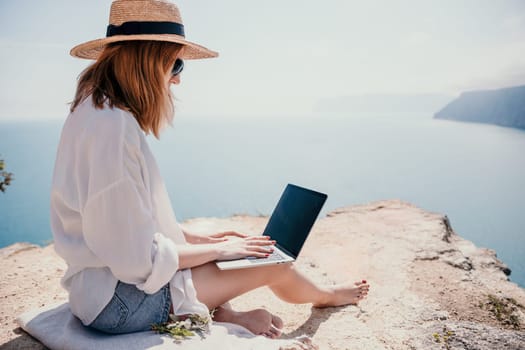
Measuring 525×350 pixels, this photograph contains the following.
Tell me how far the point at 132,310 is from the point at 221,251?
1.57 feet

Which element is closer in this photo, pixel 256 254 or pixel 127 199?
pixel 127 199

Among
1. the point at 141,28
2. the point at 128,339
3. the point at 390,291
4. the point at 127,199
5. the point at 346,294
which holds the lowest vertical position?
the point at 390,291

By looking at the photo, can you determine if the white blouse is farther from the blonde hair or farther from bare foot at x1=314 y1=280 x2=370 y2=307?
bare foot at x1=314 y1=280 x2=370 y2=307

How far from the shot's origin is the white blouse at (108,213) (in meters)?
1.47

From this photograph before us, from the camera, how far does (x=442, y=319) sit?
265cm

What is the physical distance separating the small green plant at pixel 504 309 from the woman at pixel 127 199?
2.01 meters

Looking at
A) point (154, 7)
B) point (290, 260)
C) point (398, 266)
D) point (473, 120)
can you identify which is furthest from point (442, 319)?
point (473, 120)

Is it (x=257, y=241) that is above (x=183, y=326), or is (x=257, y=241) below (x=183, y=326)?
above

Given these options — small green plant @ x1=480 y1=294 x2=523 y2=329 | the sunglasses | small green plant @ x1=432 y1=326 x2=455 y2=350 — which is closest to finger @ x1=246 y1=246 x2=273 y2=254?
the sunglasses

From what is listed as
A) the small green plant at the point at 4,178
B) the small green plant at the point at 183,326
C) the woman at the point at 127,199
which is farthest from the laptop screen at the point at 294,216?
the small green plant at the point at 4,178

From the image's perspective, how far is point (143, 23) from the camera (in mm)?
1700

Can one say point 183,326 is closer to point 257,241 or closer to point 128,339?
point 128,339

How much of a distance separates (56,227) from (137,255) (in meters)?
0.48

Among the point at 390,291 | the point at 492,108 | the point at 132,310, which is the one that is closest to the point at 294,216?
the point at 132,310
